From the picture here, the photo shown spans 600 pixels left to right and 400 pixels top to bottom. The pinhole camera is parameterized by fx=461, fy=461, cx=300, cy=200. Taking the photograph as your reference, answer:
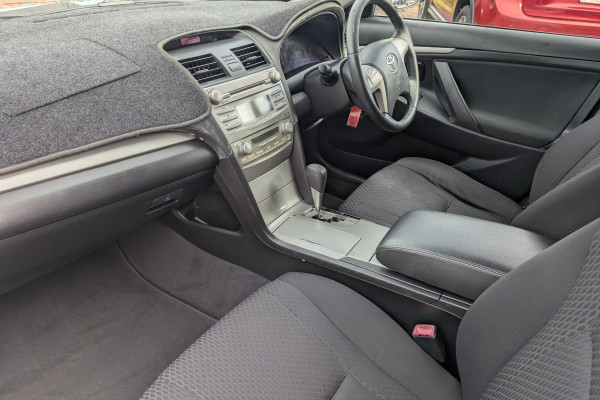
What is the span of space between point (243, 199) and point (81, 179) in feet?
1.59

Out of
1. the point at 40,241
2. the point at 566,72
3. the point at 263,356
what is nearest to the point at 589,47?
the point at 566,72

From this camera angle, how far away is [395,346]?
3.26 feet

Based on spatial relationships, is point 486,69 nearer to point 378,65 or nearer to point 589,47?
point 589,47

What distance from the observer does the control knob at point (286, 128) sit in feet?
4.90

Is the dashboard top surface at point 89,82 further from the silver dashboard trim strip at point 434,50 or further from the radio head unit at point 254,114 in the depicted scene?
the silver dashboard trim strip at point 434,50

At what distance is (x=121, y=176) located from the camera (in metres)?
1.04

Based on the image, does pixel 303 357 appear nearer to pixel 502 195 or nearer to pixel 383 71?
pixel 383 71

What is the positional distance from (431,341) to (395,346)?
11 cm

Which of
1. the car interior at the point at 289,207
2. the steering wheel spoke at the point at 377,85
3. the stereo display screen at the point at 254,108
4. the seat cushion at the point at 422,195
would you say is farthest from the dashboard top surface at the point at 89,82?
the seat cushion at the point at 422,195

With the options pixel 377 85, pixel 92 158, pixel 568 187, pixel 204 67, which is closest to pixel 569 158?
pixel 568 187

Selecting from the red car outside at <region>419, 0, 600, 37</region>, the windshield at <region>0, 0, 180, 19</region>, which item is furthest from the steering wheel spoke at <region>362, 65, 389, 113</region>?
the red car outside at <region>419, 0, 600, 37</region>

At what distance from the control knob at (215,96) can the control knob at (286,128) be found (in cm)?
29

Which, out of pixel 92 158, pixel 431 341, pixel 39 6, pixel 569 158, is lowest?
pixel 431 341

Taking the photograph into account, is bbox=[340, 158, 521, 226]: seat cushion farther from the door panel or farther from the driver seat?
the door panel
